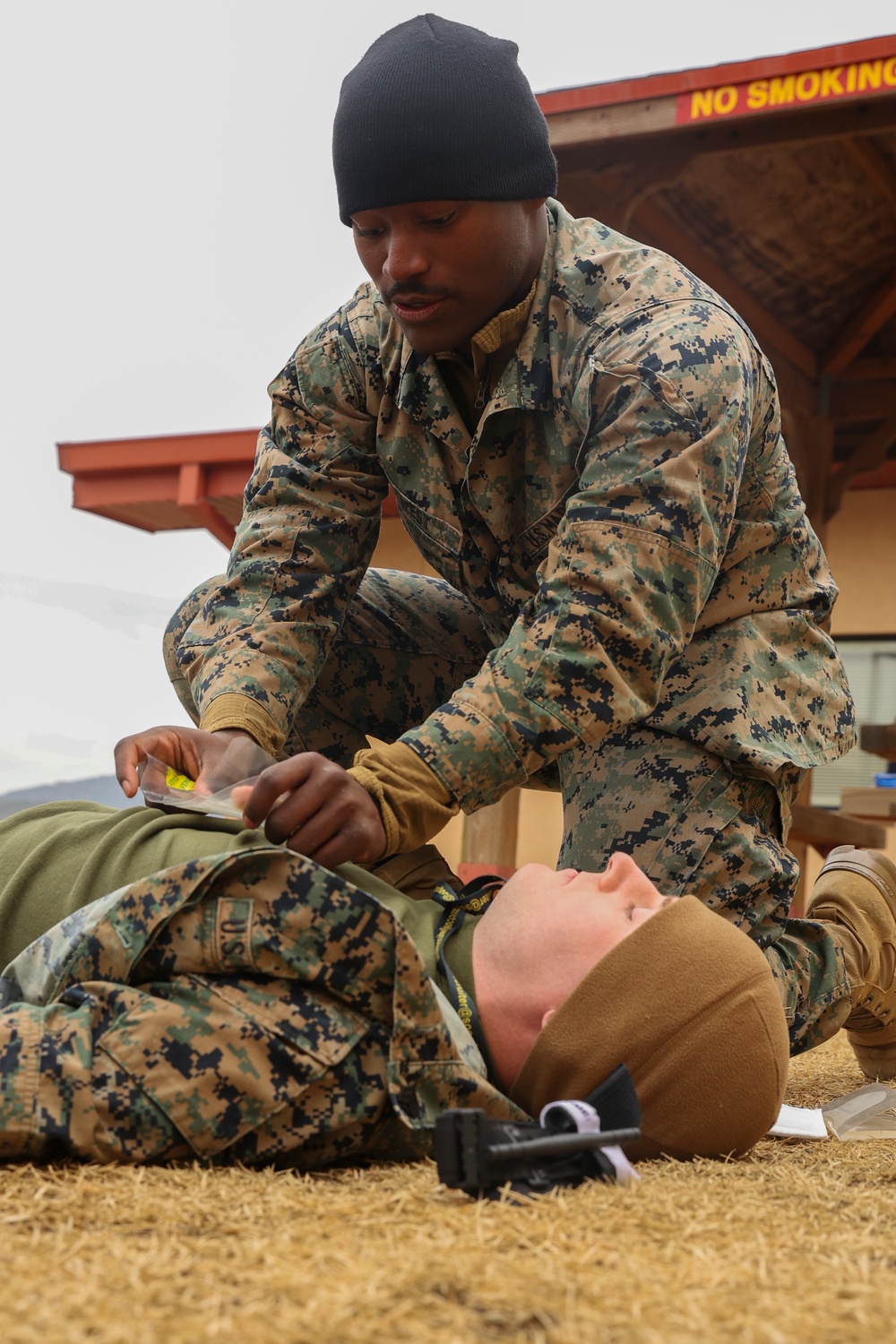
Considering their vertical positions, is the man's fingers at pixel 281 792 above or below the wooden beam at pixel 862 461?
below

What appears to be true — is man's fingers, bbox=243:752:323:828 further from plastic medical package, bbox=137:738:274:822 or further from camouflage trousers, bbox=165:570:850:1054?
camouflage trousers, bbox=165:570:850:1054

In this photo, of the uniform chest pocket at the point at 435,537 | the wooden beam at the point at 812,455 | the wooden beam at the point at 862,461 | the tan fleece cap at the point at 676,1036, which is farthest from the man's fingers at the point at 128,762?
the wooden beam at the point at 862,461

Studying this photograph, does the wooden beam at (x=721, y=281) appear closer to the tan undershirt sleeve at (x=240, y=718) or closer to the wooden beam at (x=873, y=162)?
the wooden beam at (x=873, y=162)

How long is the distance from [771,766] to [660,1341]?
1792mm

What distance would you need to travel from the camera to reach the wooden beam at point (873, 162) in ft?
16.7

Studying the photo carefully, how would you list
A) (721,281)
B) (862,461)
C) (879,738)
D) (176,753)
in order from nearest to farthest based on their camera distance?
(176,753)
(879,738)
(721,281)
(862,461)

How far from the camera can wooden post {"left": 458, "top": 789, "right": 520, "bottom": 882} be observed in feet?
19.4

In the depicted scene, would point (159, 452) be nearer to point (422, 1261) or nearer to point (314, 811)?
point (314, 811)

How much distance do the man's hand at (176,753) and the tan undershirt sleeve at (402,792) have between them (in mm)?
331

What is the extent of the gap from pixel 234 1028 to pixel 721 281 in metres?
5.21

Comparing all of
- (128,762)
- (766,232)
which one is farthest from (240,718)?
(766,232)

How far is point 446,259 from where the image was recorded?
8.23 ft

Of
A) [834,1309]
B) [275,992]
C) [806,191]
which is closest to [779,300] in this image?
[806,191]

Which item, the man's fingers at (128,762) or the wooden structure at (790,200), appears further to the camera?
the wooden structure at (790,200)
